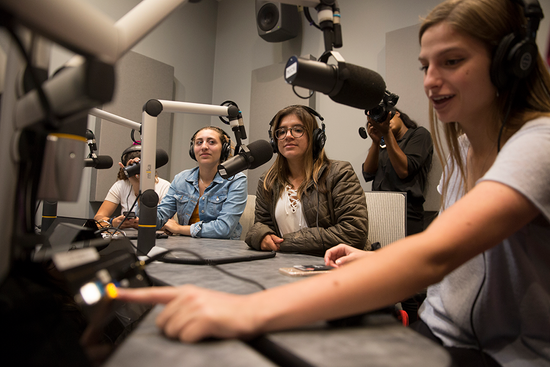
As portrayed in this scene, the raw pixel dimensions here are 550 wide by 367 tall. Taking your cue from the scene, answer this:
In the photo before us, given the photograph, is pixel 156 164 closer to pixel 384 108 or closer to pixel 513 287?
pixel 384 108

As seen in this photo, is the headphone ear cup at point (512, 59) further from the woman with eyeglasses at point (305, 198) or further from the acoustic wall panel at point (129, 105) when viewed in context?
the acoustic wall panel at point (129, 105)

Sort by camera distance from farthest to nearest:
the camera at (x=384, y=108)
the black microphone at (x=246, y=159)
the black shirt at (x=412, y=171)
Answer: the black shirt at (x=412, y=171) → the black microphone at (x=246, y=159) → the camera at (x=384, y=108)

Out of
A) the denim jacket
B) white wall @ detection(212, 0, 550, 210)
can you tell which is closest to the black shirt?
white wall @ detection(212, 0, 550, 210)

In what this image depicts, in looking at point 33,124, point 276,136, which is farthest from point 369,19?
point 33,124

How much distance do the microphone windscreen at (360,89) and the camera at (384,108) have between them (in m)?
0.05

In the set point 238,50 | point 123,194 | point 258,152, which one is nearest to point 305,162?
point 258,152

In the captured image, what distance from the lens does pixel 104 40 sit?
414mm

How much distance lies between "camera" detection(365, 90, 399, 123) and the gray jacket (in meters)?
0.63

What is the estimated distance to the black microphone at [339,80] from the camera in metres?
0.65

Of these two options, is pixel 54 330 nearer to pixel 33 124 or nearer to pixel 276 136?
pixel 33 124

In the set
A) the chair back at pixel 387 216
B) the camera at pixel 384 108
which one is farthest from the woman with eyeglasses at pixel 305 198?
the camera at pixel 384 108

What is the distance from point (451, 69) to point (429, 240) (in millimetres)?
398

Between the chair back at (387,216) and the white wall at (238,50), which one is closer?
the chair back at (387,216)

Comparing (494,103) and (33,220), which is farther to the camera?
(494,103)
